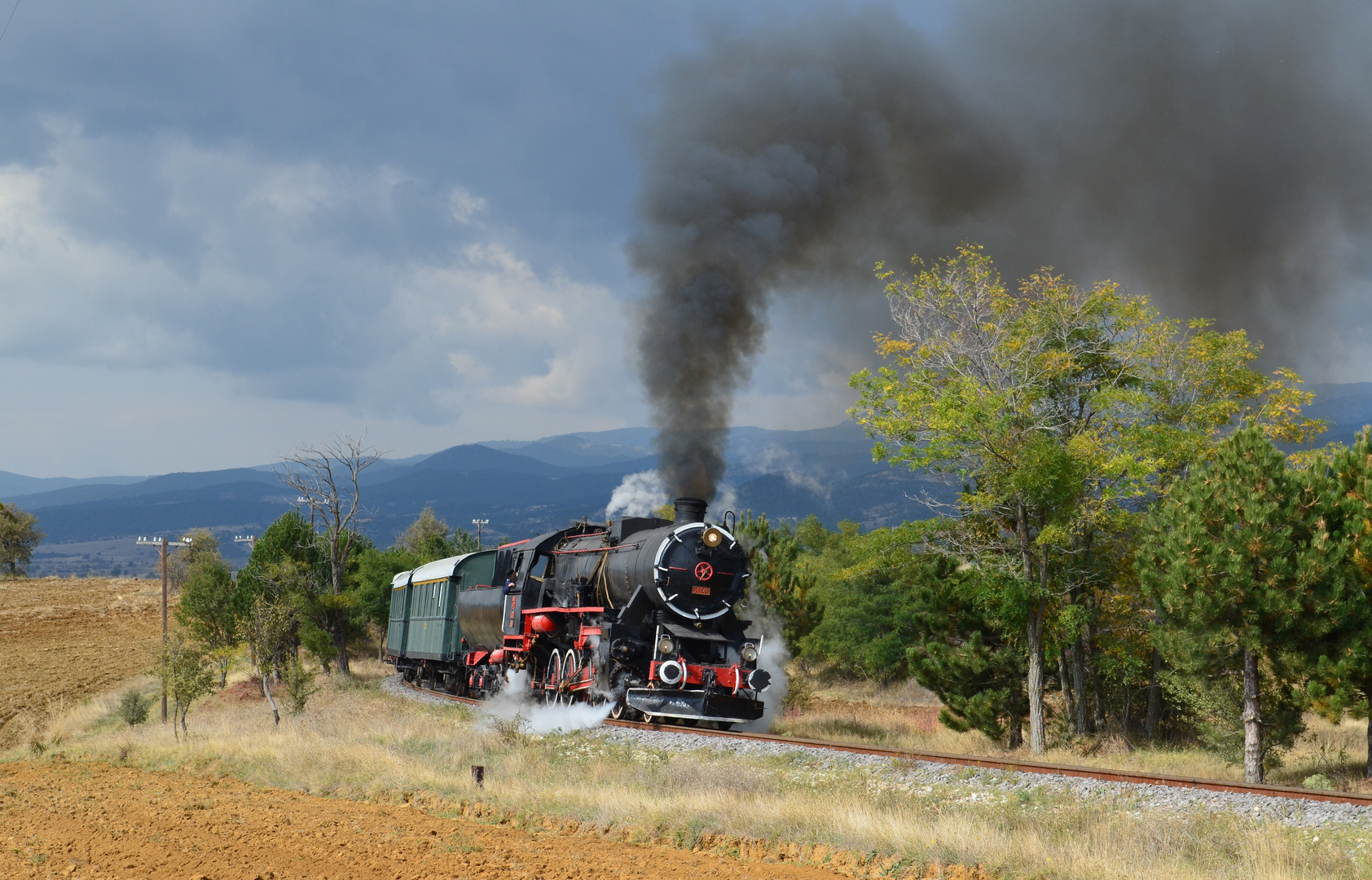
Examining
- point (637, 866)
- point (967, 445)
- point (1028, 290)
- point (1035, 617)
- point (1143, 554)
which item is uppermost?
point (1028, 290)

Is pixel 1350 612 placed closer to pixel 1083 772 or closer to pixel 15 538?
pixel 1083 772

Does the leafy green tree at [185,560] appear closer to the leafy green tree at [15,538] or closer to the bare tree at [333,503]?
the leafy green tree at [15,538]

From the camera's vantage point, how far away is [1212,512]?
38.8 ft

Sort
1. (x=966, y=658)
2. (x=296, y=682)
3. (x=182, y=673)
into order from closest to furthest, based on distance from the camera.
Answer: (x=966, y=658)
(x=182, y=673)
(x=296, y=682)

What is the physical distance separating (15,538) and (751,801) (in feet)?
297

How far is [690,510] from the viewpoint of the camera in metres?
17.2

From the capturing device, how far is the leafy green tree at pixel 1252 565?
36.6ft

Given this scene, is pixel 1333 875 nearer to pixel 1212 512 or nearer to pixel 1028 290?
pixel 1212 512

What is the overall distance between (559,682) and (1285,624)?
1137 centimetres

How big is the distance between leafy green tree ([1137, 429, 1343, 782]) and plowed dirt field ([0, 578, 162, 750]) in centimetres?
2290

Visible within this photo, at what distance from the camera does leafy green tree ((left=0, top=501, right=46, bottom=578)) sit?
79938mm

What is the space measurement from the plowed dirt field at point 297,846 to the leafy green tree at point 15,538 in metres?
82.2

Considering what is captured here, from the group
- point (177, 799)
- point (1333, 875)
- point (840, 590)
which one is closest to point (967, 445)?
point (1333, 875)

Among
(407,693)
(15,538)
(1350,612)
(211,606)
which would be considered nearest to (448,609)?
(407,693)
